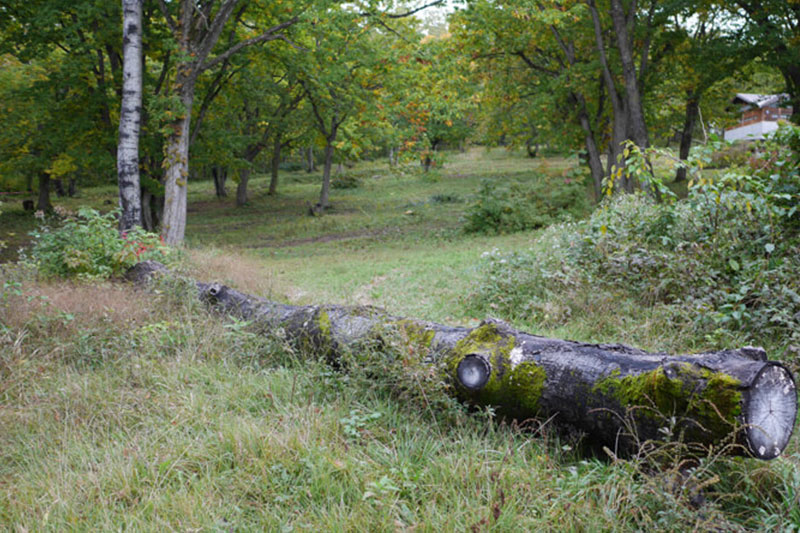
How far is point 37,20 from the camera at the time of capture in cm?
1293

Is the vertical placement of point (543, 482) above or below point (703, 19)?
below

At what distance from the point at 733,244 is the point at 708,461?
4.00 metres

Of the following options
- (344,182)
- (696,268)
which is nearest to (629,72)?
(696,268)

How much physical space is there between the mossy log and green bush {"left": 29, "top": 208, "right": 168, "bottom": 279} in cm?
495

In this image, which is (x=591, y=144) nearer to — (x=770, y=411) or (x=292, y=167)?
(x=770, y=411)

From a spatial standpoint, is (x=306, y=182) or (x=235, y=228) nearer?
(x=235, y=228)

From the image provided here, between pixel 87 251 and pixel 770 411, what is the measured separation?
8323 millimetres

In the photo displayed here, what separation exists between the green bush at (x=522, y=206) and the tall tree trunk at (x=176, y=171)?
8.62 meters

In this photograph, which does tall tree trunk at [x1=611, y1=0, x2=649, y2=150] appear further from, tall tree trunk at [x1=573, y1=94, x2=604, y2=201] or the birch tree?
the birch tree

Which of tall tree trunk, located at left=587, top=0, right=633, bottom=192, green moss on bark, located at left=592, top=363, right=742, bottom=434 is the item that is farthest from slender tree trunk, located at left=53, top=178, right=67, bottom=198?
green moss on bark, located at left=592, top=363, right=742, bottom=434

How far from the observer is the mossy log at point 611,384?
266 centimetres

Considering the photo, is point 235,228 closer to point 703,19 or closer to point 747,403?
point 703,19

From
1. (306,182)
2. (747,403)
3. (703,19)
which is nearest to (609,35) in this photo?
(703,19)

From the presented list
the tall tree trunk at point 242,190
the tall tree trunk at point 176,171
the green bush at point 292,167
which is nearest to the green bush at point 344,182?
the tall tree trunk at point 242,190
